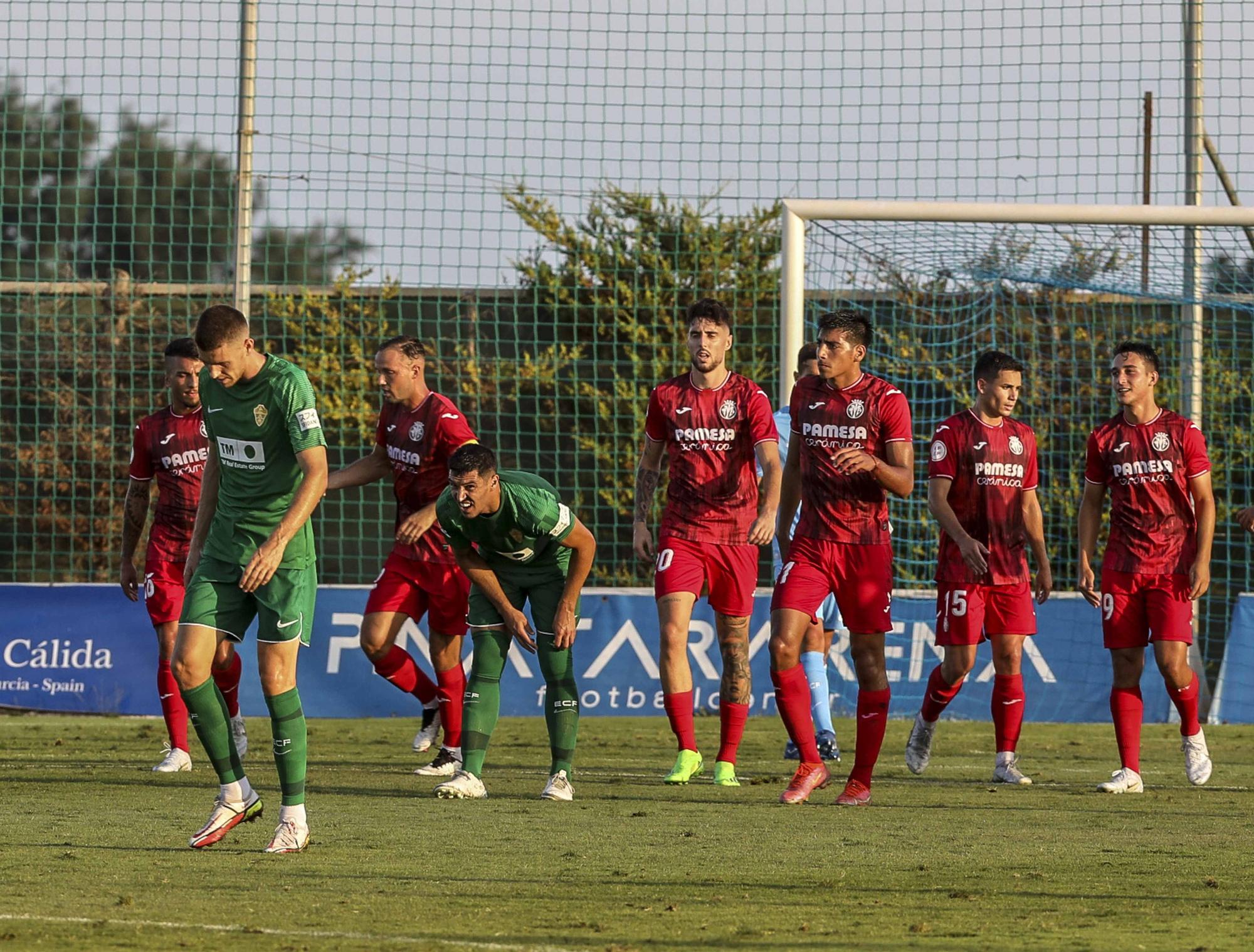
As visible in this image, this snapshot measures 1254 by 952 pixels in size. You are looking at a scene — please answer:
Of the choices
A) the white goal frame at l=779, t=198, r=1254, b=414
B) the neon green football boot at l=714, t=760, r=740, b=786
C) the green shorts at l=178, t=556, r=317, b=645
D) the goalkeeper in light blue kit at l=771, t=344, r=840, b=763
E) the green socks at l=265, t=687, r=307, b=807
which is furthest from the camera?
the white goal frame at l=779, t=198, r=1254, b=414

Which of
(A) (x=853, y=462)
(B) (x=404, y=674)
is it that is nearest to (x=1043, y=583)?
(A) (x=853, y=462)

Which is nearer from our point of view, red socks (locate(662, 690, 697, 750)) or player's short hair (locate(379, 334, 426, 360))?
red socks (locate(662, 690, 697, 750))

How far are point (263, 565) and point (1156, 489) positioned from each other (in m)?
4.91

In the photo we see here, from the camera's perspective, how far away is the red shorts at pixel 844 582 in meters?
7.99

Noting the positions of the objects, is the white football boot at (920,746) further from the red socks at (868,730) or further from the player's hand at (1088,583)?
the red socks at (868,730)

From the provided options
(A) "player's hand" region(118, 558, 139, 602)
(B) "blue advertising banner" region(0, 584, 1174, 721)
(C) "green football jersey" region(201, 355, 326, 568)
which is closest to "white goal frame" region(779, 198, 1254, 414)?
(B) "blue advertising banner" region(0, 584, 1174, 721)

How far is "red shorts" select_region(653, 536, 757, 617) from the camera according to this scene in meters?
8.80

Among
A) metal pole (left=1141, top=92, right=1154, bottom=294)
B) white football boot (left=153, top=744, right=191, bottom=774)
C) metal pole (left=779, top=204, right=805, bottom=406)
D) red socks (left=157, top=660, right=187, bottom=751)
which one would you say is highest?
metal pole (left=1141, top=92, right=1154, bottom=294)

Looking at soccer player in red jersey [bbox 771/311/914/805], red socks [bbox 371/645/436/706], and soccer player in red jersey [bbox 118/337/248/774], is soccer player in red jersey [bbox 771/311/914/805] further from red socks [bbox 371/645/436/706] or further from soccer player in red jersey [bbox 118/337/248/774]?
soccer player in red jersey [bbox 118/337/248/774]

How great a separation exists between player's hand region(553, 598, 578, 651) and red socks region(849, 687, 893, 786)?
132 centimetres

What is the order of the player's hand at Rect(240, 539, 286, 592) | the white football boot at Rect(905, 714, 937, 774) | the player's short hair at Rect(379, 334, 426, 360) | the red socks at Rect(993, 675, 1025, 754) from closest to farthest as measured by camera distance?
the player's hand at Rect(240, 539, 286, 592)
the player's short hair at Rect(379, 334, 426, 360)
the red socks at Rect(993, 675, 1025, 754)
the white football boot at Rect(905, 714, 937, 774)

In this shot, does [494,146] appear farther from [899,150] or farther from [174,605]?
[174,605]

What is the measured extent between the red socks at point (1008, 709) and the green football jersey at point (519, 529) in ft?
8.70

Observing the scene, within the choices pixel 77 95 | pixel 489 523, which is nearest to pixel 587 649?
pixel 489 523
